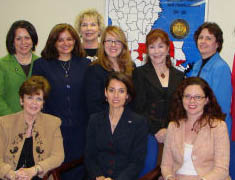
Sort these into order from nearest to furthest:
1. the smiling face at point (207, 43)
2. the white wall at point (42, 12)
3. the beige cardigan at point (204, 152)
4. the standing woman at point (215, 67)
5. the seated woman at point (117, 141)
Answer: the beige cardigan at point (204, 152) → the seated woman at point (117, 141) → the standing woman at point (215, 67) → the smiling face at point (207, 43) → the white wall at point (42, 12)

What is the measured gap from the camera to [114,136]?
2.37 meters

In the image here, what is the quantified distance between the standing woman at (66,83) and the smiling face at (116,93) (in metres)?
0.41

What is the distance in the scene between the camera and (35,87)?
2379 mm

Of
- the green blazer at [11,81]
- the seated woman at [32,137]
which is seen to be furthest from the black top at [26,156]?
the green blazer at [11,81]

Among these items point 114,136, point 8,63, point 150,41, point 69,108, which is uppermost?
point 150,41

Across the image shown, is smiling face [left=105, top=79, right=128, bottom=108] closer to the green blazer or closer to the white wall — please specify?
the green blazer

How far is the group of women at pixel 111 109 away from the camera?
220 cm

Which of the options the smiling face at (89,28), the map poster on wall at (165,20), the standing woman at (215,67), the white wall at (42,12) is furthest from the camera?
the white wall at (42,12)

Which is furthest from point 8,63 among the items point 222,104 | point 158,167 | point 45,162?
point 222,104

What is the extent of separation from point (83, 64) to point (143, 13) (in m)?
1.33

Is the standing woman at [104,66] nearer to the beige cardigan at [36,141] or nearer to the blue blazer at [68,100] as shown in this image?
the blue blazer at [68,100]

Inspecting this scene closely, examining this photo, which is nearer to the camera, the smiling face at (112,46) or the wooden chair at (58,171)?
the wooden chair at (58,171)

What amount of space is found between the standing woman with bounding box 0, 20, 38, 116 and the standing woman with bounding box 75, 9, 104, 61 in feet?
1.57

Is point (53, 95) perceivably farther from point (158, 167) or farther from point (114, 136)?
point (158, 167)
